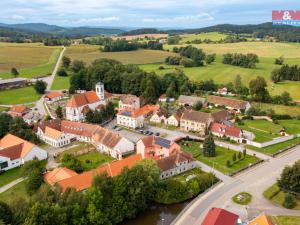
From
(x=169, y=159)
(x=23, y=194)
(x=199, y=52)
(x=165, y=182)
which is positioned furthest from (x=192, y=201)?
(x=199, y=52)

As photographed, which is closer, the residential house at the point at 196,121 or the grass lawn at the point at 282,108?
the residential house at the point at 196,121

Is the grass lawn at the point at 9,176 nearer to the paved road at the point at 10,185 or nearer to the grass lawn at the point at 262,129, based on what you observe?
the paved road at the point at 10,185

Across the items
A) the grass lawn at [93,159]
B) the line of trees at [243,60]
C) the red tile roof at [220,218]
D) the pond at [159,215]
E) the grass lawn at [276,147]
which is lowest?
the pond at [159,215]

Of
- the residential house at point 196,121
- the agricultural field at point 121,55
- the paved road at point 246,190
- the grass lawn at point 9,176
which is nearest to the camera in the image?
the paved road at point 246,190

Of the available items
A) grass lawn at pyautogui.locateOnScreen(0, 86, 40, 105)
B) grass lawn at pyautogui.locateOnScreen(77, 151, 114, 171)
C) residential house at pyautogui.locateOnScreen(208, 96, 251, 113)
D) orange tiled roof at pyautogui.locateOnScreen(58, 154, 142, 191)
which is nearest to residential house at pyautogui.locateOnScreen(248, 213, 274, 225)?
orange tiled roof at pyautogui.locateOnScreen(58, 154, 142, 191)

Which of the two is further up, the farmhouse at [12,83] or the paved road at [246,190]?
the farmhouse at [12,83]

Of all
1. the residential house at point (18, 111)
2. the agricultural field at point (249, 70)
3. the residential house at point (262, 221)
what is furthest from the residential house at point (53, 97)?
the residential house at point (262, 221)

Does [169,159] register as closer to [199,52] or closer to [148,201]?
[148,201]

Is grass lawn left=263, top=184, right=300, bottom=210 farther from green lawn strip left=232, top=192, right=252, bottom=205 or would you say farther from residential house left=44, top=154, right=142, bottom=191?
residential house left=44, top=154, right=142, bottom=191
